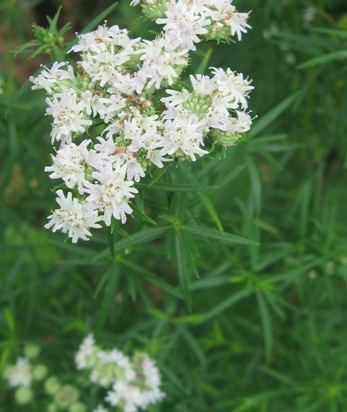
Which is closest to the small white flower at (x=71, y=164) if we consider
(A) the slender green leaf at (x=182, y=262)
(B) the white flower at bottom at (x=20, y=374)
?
Answer: (A) the slender green leaf at (x=182, y=262)

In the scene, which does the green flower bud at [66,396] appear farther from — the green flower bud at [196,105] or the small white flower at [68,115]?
the green flower bud at [196,105]

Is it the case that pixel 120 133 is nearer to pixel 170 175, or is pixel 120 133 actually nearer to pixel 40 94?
pixel 170 175

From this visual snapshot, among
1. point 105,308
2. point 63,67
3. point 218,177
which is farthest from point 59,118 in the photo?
point 218,177

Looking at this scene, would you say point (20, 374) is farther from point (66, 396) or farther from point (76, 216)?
point (76, 216)

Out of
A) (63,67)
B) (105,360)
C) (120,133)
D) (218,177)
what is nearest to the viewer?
(120,133)

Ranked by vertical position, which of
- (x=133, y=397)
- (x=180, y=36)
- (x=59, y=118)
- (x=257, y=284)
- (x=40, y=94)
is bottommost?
(x=133, y=397)
